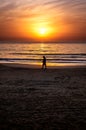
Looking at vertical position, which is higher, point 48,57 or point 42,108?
point 48,57

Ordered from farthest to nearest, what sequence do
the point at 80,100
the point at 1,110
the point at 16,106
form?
1. the point at 80,100
2. the point at 16,106
3. the point at 1,110

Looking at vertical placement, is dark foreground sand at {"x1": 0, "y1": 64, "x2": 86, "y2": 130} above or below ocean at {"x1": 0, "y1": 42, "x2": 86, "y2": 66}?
below

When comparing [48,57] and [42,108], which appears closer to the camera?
[42,108]

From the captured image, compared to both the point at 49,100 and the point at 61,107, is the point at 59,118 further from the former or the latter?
the point at 49,100

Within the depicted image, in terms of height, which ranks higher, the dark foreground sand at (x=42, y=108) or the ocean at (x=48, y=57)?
the ocean at (x=48, y=57)

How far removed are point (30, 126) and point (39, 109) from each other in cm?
206

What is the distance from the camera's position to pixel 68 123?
7902 mm

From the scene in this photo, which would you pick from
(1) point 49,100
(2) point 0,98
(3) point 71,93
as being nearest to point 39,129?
(1) point 49,100

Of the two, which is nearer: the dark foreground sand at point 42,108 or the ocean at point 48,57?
the dark foreground sand at point 42,108

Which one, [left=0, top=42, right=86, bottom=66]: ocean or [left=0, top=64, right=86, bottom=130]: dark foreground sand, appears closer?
[left=0, top=64, right=86, bottom=130]: dark foreground sand

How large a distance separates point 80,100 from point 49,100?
1398 mm

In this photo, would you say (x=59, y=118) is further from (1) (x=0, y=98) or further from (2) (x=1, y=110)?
(1) (x=0, y=98)

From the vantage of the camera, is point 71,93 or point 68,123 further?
point 71,93

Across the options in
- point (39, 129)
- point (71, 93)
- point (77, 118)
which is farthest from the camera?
point (71, 93)
